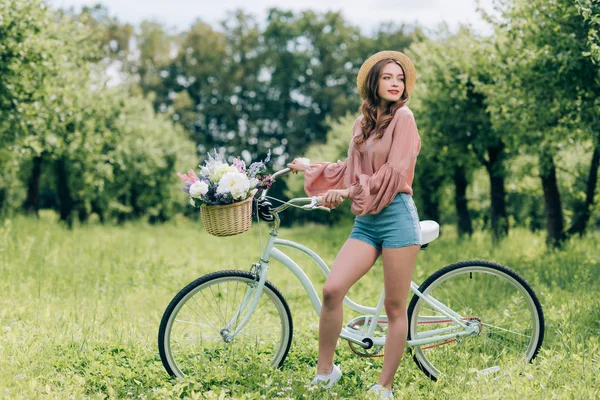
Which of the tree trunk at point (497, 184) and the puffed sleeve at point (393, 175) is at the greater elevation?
the puffed sleeve at point (393, 175)

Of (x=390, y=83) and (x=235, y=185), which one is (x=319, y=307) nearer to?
(x=235, y=185)

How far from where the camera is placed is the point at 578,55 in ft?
28.8

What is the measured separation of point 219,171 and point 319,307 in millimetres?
1170

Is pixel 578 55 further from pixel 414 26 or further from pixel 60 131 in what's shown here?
pixel 414 26

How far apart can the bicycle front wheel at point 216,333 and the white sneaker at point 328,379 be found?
16.3 inches

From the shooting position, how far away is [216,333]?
4477 millimetres

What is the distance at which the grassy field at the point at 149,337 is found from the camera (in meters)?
4.09

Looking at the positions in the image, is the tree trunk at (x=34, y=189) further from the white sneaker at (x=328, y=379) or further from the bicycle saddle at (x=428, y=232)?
the bicycle saddle at (x=428, y=232)

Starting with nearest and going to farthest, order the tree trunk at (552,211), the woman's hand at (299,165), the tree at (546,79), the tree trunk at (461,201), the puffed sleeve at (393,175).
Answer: the puffed sleeve at (393,175) < the woman's hand at (299,165) < the tree at (546,79) < the tree trunk at (552,211) < the tree trunk at (461,201)

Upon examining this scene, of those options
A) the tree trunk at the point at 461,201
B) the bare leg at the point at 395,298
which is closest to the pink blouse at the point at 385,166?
the bare leg at the point at 395,298

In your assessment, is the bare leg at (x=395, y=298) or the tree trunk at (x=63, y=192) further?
the tree trunk at (x=63, y=192)

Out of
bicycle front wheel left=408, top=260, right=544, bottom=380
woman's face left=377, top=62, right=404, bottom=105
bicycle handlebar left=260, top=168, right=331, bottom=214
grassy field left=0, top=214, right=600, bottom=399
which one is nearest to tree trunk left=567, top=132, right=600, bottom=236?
grassy field left=0, top=214, right=600, bottom=399

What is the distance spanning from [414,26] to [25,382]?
4203 centimetres

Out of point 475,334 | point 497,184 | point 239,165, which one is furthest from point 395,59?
point 497,184
